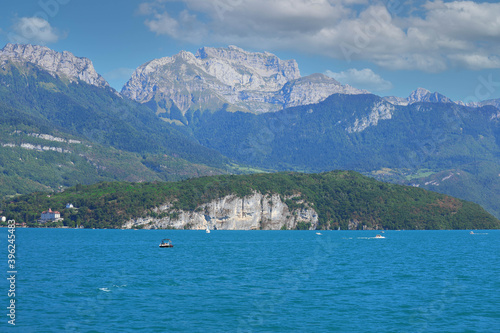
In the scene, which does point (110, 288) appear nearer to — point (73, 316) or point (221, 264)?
point (73, 316)

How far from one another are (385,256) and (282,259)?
95.7 ft

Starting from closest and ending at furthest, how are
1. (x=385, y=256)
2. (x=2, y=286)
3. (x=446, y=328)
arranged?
(x=446, y=328)
(x=2, y=286)
(x=385, y=256)

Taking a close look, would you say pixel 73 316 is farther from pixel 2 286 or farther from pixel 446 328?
pixel 446 328

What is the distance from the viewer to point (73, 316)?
63719 millimetres

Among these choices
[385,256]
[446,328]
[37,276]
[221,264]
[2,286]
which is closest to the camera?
[446,328]

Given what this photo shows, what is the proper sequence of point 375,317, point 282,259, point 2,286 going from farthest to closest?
1. point 282,259
2. point 2,286
3. point 375,317

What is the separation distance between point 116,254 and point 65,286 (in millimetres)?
57727

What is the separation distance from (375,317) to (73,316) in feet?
108

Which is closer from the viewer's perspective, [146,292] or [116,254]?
[146,292]

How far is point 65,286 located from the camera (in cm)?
8381

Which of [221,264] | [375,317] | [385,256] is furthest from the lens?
[385,256]

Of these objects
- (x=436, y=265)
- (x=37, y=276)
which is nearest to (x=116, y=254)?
(x=37, y=276)

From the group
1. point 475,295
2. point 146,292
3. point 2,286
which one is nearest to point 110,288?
point 146,292

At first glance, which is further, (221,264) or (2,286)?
(221,264)
